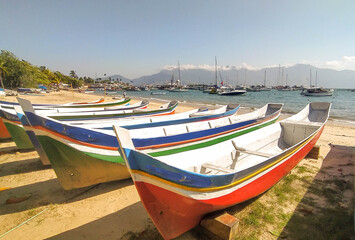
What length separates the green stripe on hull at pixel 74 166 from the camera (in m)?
Answer: 4.18

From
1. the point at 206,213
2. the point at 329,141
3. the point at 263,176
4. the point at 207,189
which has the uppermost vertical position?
the point at 207,189

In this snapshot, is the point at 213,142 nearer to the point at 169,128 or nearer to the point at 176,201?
the point at 169,128

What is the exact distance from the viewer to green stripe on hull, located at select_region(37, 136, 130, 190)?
418cm

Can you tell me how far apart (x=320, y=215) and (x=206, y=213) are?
2.52 m

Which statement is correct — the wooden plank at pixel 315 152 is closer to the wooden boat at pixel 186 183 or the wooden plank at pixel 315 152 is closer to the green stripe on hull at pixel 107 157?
the wooden boat at pixel 186 183

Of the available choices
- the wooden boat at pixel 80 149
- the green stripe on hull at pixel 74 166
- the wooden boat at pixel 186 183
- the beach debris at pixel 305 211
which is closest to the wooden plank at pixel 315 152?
the wooden boat at pixel 186 183

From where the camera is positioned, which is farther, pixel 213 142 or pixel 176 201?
pixel 213 142

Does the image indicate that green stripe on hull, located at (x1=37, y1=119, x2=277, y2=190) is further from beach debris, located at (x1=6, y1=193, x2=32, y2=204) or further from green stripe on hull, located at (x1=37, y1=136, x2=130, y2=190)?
beach debris, located at (x1=6, y1=193, x2=32, y2=204)

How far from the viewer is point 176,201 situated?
262 cm

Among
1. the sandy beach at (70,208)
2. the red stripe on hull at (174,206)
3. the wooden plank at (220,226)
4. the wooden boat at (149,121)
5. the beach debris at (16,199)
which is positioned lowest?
the sandy beach at (70,208)

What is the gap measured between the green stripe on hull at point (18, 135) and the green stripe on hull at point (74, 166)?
3991mm

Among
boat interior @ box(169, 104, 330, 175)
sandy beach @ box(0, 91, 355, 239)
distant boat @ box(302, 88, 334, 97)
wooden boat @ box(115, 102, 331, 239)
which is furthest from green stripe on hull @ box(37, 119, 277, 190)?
distant boat @ box(302, 88, 334, 97)

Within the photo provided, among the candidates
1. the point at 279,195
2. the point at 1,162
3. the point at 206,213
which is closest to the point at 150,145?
the point at 206,213

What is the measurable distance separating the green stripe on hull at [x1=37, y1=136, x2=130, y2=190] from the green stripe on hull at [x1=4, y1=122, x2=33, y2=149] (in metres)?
3.99
